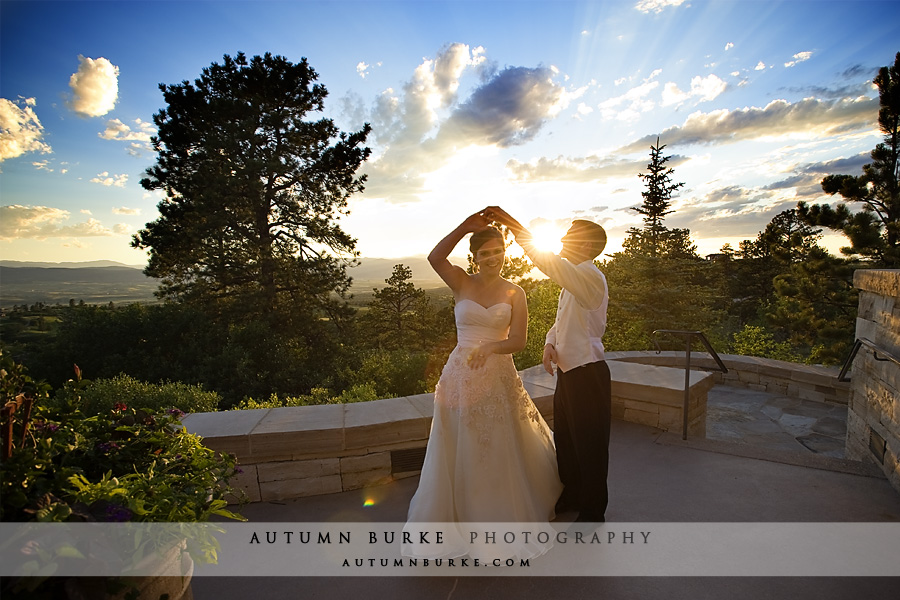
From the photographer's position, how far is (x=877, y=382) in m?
4.09

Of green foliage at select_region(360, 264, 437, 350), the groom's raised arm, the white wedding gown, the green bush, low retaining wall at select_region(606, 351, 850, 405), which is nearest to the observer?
the groom's raised arm

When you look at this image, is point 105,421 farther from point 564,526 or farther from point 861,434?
point 861,434

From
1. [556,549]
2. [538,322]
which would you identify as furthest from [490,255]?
[538,322]

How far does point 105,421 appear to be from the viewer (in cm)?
212

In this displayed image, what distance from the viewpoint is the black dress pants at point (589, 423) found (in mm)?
2863

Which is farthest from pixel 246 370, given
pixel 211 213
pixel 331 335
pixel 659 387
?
pixel 659 387

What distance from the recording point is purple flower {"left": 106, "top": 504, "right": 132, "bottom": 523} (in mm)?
1485

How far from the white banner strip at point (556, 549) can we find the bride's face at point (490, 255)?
5.51ft

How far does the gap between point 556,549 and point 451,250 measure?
2.16 metres

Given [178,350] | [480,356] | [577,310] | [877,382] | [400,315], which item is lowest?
[178,350]

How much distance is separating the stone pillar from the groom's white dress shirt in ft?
9.30

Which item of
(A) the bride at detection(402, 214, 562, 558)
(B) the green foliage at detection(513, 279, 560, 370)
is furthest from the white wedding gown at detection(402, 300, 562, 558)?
(B) the green foliage at detection(513, 279, 560, 370)

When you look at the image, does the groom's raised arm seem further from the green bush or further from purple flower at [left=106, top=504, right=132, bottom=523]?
the green bush

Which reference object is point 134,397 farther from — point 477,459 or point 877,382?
point 877,382
